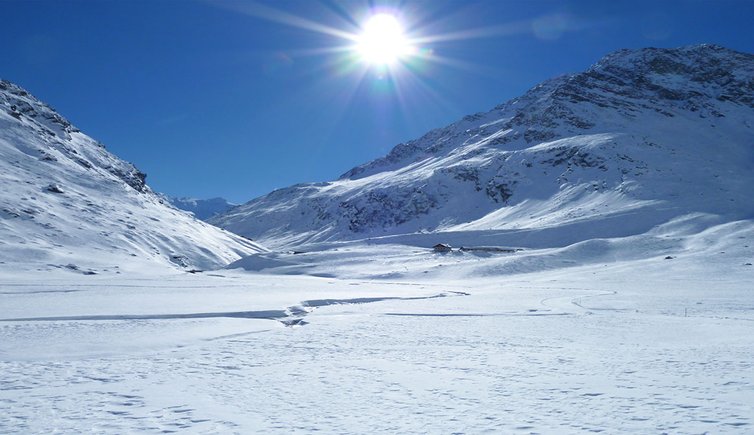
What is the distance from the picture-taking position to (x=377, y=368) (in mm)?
12156

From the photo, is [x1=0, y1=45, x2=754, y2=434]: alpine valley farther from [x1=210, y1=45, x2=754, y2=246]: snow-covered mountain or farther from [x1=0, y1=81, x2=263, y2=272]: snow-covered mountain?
[x1=210, y1=45, x2=754, y2=246]: snow-covered mountain

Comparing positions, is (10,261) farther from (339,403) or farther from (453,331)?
(339,403)

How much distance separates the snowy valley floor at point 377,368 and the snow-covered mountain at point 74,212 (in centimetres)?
→ 5083

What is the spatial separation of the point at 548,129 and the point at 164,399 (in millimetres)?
195026

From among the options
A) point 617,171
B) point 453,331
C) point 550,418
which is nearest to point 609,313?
point 453,331

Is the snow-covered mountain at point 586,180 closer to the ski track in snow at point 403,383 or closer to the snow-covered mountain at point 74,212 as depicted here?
the snow-covered mountain at point 74,212

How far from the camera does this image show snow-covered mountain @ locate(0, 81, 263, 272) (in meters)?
70.4

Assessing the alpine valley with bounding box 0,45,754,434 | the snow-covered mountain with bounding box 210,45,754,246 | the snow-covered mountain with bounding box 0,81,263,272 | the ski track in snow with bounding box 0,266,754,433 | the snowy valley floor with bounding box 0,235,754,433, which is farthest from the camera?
the snow-covered mountain with bounding box 210,45,754,246

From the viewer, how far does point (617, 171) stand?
13500cm

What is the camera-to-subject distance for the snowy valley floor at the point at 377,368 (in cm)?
828

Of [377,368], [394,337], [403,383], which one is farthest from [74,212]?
[403,383]

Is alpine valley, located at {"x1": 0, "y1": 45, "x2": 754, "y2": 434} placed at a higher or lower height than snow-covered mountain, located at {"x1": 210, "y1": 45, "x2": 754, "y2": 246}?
lower

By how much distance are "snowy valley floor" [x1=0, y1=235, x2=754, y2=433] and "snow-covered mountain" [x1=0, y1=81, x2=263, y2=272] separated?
50.8 meters

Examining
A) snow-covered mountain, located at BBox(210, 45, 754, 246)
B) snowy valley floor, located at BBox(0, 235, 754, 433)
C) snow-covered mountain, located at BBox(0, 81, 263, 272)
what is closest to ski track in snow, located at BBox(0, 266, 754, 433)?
snowy valley floor, located at BBox(0, 235, 754, 433)
